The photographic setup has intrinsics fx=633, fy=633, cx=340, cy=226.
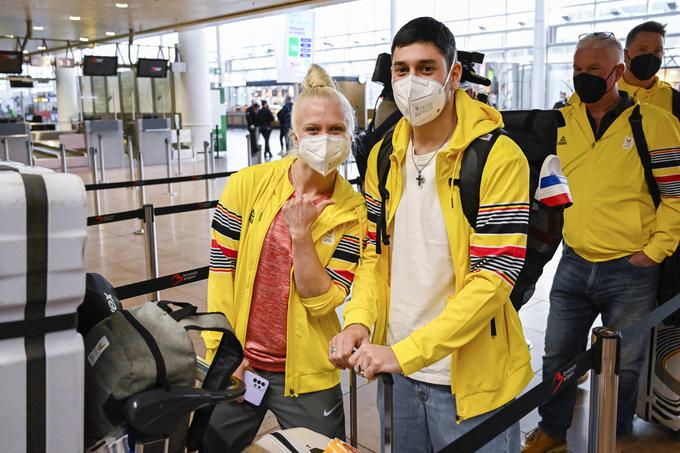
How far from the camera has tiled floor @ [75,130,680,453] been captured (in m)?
3.53

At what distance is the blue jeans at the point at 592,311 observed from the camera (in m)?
3.03

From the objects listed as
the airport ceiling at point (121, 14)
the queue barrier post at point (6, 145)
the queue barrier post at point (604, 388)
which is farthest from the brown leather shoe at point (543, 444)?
the queue barrier post at point (6, 145)

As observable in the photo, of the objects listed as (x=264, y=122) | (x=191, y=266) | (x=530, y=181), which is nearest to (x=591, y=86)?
(x=530, y=181)

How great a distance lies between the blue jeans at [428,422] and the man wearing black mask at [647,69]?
267 centimetres

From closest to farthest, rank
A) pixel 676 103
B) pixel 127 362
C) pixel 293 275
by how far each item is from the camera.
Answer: pixel 127 362 < pixel 293 275 < pixel 676 103

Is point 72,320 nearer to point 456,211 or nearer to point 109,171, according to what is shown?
point 456,211

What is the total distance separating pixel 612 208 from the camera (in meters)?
3.00

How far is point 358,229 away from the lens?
2.15 metres

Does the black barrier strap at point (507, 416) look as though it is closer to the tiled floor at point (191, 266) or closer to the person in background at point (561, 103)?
Answer: the tiled floor at point (191, 266)

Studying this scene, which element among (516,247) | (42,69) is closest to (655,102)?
(516,247)

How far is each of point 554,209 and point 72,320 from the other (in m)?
1.37

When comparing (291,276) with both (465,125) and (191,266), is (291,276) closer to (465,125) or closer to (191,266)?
(465,125)

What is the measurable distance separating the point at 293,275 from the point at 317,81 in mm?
660

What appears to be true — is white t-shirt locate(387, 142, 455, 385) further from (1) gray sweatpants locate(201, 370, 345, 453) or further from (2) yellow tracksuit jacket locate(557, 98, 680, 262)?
(2) yellow tracksuit jacket locate(557, 98, 680, 262)
